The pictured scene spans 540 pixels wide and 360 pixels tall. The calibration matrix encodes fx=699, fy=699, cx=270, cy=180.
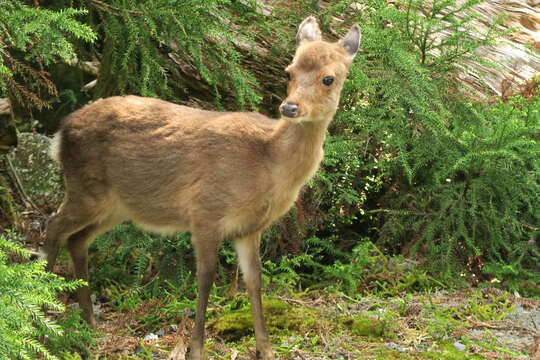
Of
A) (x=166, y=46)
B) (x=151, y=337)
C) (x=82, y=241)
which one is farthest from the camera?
(x=166, y=46)

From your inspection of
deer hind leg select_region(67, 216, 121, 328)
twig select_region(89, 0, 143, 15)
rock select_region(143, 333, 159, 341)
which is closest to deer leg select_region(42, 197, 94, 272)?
deer hind leg select_region(67, 216, 121, 328)

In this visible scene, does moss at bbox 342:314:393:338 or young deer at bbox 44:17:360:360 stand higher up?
young deer at bbox 44:17:360:360

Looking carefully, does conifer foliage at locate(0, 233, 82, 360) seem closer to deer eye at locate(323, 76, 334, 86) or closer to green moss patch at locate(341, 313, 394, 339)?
deer eye at locate(323, 76, 334, 86)

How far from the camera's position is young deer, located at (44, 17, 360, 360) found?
4.70 meters

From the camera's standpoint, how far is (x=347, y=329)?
17.4 feet

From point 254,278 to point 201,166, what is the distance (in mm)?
896

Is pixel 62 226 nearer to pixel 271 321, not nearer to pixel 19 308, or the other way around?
pixel 271 321

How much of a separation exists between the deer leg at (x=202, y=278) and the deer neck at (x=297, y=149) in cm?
67

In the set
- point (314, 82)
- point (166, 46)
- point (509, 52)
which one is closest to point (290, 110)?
point (314, 82)

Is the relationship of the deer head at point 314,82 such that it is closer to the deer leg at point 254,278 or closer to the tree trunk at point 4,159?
the deer leg at point 254,278

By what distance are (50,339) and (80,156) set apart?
1.46 meters

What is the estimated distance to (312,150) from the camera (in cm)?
472

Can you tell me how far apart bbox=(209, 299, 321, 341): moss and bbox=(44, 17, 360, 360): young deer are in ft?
1.37

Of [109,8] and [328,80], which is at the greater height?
[328,80]
